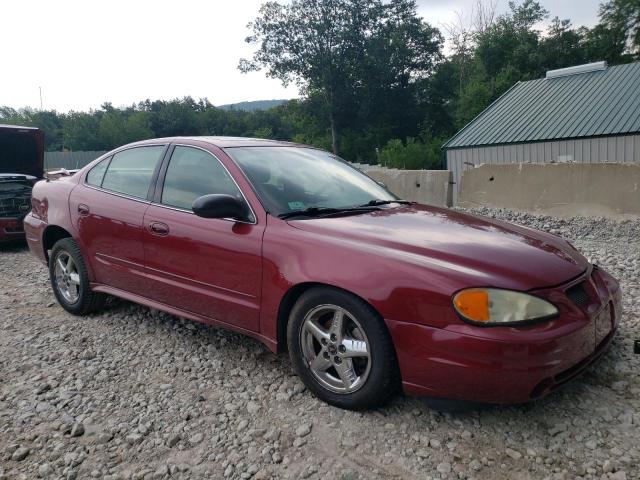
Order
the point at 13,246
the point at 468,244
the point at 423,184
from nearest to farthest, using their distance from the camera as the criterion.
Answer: the point at 468,244 < the point at 13,246 < the point at 423,184

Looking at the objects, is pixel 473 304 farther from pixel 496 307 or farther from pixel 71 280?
pixel 71 280

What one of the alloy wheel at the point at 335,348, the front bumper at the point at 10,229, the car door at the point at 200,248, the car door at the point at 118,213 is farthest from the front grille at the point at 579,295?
the front bumper at the point at 10,229

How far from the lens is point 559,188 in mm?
8000

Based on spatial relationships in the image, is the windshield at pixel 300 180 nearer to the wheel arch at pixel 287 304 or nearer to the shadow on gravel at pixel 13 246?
the wheel arch at pixel 287 304

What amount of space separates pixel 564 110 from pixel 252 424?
69.7 ft

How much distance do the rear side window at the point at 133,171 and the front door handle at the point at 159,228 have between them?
13.6 inches

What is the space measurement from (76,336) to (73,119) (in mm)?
74212

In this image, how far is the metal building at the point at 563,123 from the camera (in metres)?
18.2

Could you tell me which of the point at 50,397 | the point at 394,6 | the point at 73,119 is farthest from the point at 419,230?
the point at 73,119

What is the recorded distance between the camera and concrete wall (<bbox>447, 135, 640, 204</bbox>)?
1761 centimetres

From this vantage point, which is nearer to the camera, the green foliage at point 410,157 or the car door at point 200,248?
the car door at point 200,248

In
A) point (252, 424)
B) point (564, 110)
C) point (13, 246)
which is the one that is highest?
point (564, 110)

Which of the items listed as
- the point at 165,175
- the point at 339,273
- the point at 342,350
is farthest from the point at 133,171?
the point at 342,350

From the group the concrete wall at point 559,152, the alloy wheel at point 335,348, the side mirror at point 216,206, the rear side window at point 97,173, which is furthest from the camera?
the concrete wall at point 559,152
